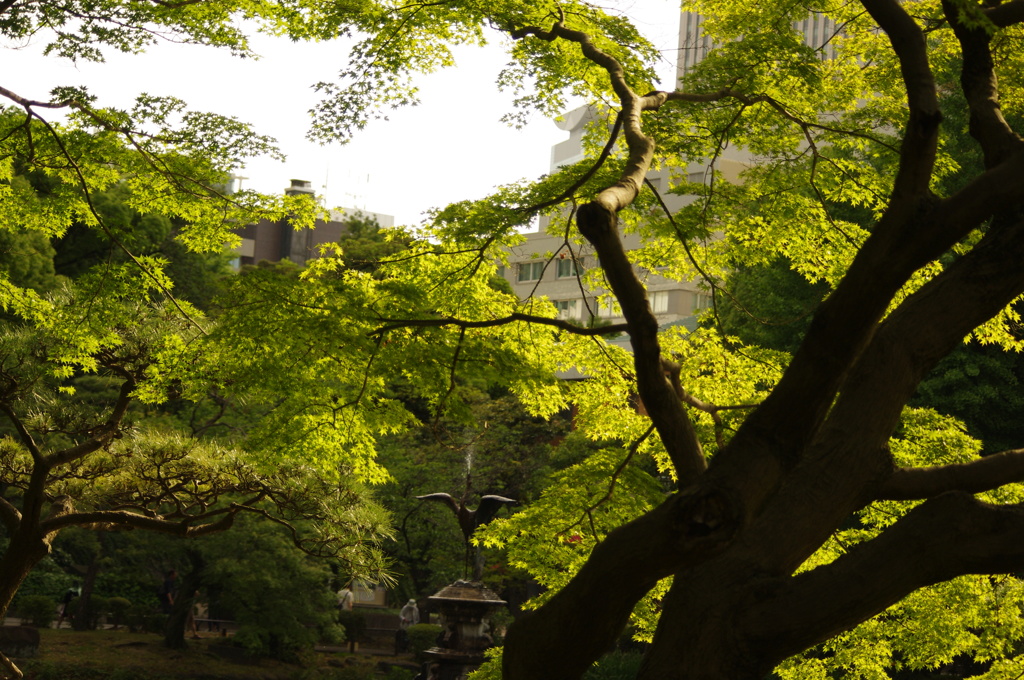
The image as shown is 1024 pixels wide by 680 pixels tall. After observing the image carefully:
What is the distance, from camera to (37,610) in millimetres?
20297

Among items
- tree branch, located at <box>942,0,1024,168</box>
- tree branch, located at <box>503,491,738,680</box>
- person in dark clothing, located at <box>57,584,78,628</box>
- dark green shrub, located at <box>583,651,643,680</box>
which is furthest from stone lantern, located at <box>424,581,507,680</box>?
person in dark clothing, located at <box>57,584,78,628</box>

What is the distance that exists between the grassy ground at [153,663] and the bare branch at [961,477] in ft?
50.6

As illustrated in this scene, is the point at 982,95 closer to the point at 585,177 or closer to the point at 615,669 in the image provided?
the point at 585,177

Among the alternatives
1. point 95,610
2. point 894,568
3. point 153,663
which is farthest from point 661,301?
point 894,568

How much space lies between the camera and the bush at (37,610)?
2011 centimetres

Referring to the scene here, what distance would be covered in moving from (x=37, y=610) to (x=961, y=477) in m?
20.1

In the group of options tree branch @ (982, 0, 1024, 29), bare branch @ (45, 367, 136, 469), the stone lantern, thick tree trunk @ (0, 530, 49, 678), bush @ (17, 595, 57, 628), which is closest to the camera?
tree branch @ (982, 0, 1024, 29)

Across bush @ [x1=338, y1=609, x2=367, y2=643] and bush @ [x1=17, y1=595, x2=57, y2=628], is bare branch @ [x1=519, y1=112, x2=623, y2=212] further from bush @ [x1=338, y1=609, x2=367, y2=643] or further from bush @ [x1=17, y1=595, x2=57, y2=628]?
bush @ [x1=338, y1=609, x2=367, y2=643]

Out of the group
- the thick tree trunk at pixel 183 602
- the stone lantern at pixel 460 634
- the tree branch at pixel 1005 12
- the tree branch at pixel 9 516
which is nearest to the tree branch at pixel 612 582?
the tree branch at pixel 1005 12

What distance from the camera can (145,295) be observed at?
29.4 feet

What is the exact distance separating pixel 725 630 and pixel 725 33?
5418 millimetres

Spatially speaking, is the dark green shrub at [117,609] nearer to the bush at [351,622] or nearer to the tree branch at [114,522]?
the bush at [351,622]

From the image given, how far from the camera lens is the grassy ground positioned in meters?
16.9

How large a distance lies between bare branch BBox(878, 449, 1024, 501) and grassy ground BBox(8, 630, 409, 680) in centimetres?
1543
